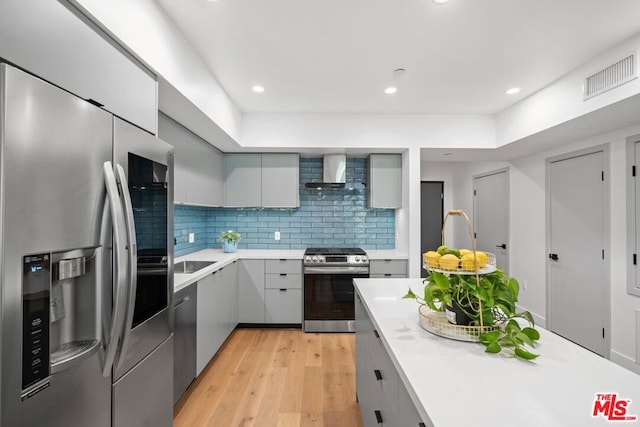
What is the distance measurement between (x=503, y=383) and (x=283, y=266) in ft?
9.59

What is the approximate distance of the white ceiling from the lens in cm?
175

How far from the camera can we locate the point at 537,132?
115 inches

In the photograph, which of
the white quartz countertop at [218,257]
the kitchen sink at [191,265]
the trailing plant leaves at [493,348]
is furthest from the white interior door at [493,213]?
the kitchen sink at [191,265]

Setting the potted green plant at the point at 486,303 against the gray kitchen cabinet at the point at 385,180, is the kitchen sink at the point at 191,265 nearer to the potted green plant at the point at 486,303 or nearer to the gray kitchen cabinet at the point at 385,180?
the gray kitchen cabinet at the point at 385,180

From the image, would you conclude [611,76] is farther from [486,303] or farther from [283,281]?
[283,281]

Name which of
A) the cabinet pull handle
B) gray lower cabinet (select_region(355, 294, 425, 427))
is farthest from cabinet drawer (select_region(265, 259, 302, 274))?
gray lower cabinet (select_region(355, 294, 425, 427))

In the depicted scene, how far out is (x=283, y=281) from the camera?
11.8 feet

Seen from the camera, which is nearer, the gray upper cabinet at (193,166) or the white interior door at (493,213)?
the gray upper cabinet at (193,166)

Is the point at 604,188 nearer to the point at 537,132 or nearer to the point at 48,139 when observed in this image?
the point at 537,132

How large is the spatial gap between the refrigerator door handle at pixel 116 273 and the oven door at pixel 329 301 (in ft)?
8.26

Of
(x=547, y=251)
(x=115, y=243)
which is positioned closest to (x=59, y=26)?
(x=115, y=243)

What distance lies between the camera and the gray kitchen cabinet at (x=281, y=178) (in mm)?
3867

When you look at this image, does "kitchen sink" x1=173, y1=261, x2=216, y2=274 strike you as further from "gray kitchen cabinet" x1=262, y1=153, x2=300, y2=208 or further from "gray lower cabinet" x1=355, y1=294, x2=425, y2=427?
"gray lower cabinet" x1=355, y1=294, x2=425, y2=427

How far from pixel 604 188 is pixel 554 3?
216 centimetres
